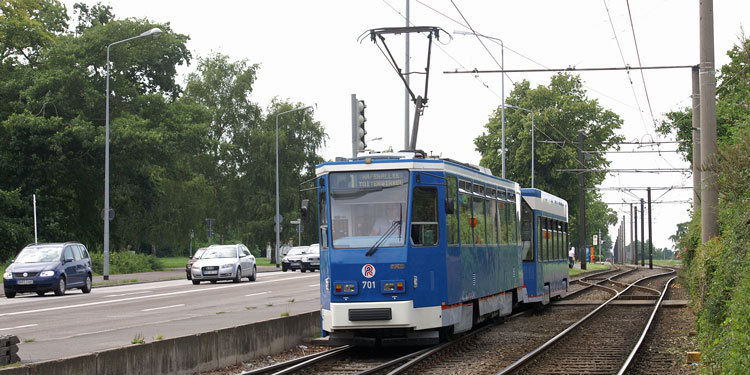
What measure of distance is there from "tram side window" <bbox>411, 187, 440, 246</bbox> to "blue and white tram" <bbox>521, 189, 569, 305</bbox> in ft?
24.9

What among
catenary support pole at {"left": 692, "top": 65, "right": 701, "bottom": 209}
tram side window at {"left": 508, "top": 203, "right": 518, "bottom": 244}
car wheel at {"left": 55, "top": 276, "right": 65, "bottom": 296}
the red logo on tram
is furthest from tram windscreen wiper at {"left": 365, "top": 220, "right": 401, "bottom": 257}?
car wheel at {"left": 55, "top": 276, "right": 65, "bottom": 296}

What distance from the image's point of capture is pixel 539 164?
228 ft

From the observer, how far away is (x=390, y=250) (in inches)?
573

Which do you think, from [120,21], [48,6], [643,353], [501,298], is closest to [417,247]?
[643,353]

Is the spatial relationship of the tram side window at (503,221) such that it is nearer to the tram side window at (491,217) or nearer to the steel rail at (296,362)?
the tram side window at (491,217)

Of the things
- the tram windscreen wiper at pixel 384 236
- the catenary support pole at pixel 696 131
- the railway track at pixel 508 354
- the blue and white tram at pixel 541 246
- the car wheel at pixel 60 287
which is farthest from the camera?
the car wheel at pixel 60 287

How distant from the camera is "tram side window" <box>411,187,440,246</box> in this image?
48.6ft

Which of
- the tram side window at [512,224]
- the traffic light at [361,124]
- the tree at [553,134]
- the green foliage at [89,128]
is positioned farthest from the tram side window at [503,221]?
the tree at [553,134]

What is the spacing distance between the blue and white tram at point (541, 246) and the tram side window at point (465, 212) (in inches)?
232

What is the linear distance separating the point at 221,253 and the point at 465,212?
2464 cm

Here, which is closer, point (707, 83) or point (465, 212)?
point (465, 212)

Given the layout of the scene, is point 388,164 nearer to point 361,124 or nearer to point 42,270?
point 361,124

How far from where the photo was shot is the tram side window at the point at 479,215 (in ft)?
56.3

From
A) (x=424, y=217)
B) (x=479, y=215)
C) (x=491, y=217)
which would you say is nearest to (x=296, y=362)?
(x=424, y=217)
